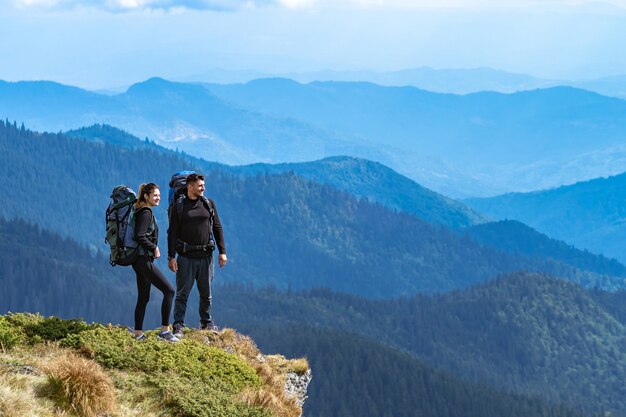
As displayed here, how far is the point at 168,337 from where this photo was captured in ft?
105

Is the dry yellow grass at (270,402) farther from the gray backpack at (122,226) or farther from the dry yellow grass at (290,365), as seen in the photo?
the gray backpack at (122,226)

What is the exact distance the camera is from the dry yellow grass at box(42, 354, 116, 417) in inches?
949

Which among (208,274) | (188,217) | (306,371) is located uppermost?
(188,217)

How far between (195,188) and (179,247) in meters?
2.52

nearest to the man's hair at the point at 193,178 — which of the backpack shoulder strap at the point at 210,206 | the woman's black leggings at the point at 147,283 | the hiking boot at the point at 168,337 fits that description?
the backpack shoulder strap at the point at 210,206

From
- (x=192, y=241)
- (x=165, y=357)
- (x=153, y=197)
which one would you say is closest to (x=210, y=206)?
(x=192, y=241)

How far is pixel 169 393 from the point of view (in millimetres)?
26234

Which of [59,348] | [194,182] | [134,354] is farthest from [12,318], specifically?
[194,182]

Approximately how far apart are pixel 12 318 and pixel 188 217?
660 cm

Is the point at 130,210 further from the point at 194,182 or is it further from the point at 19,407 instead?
the point at 19,407

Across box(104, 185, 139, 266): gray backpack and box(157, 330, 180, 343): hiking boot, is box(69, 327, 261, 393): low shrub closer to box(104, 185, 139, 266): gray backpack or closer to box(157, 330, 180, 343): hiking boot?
box(157, 330, 180, 343): hiking boot

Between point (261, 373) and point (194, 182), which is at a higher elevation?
point (194, 182)

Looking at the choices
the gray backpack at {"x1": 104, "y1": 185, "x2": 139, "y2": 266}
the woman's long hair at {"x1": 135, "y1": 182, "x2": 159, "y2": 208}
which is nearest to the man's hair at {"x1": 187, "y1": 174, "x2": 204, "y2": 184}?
the woman's long hair at {"x1": 135, "y1": 182, "x2": 159, "y2": 208}

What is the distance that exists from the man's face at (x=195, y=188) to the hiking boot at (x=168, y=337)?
15.8ft
